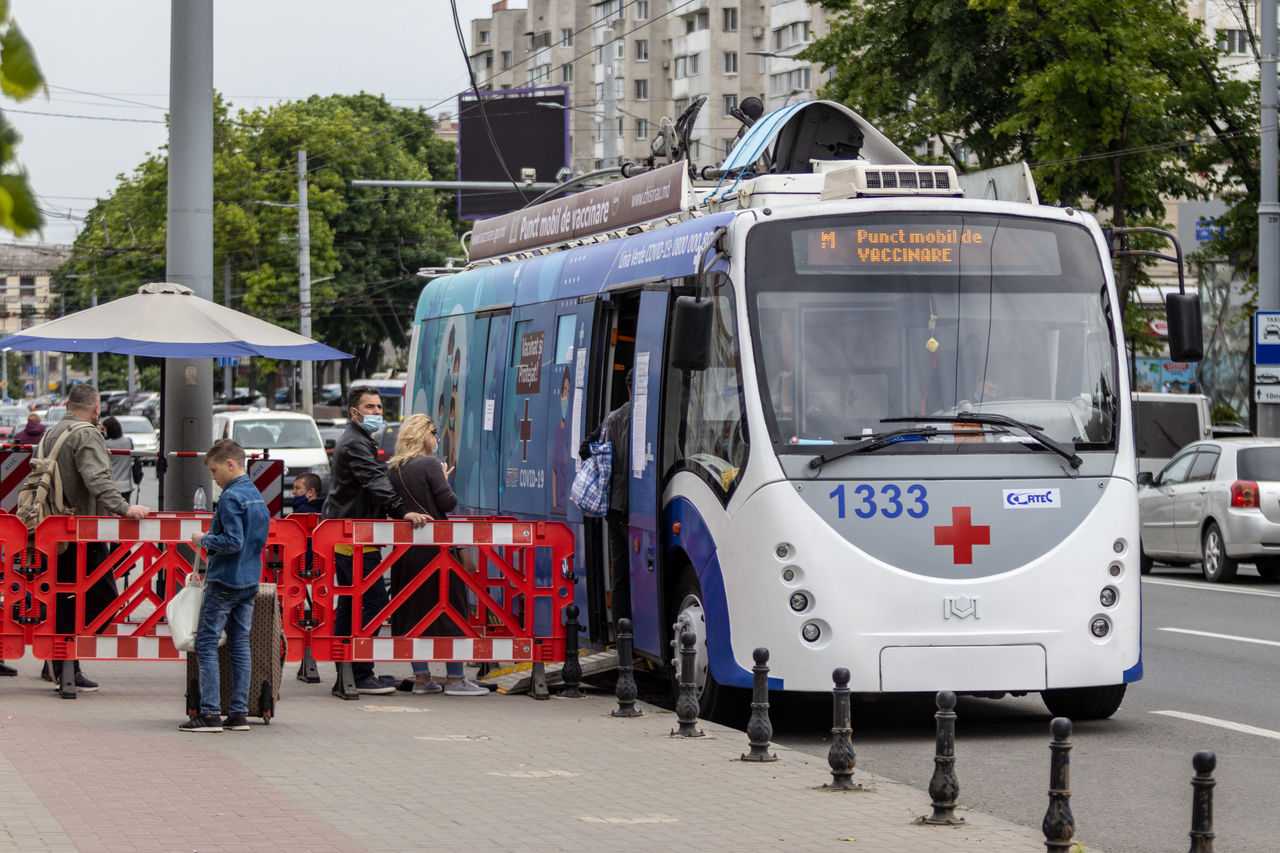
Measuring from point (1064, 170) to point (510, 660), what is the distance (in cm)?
2167

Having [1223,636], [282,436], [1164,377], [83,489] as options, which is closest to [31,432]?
[282,436]

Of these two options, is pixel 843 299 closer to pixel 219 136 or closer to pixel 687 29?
pixel 219 136

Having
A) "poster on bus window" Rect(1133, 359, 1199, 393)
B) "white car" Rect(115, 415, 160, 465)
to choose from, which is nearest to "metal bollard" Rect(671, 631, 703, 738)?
"poster on bus window" Rect(1133, 359, 1199, 393)

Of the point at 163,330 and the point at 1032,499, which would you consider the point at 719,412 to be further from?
the point at 163,330

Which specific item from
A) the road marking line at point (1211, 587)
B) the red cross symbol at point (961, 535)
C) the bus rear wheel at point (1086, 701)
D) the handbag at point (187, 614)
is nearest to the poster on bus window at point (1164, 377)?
the road marking line at point (1211, 587)

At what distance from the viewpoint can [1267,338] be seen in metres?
27.5

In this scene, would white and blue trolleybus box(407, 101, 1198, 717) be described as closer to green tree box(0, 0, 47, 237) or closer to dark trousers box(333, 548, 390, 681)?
dark trousers box(333, 548, 390, 681)

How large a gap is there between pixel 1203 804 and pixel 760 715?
10.6 feet

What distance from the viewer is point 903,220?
10.8 metres

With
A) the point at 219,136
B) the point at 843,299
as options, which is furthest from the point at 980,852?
the point at 219,136

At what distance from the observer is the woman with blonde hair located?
11.9 meters

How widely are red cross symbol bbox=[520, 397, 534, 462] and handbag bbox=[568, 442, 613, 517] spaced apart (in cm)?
198

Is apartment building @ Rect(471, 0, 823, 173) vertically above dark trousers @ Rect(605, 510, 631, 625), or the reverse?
apartment building @ Rect(471, 0, 823, 173)

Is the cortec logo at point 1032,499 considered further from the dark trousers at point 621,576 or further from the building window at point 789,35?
the building window at point 789,35
